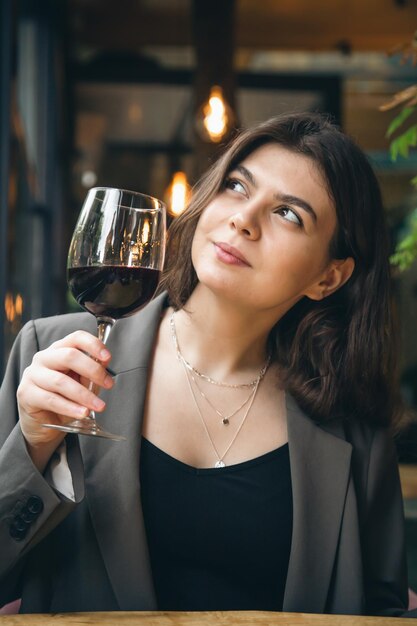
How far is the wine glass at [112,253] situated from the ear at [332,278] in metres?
0.71

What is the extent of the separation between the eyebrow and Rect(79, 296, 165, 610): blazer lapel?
466 mm

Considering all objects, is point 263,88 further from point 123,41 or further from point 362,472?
point 362,472

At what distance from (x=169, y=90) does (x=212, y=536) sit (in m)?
6.32

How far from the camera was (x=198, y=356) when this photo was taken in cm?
182

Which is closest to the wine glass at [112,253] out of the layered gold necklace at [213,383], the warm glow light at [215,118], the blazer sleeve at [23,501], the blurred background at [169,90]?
the blazer sleeve at [23,501]

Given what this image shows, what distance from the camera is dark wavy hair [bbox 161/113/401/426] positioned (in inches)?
69.1

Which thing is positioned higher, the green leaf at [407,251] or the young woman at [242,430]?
the green leaf at [407,251]

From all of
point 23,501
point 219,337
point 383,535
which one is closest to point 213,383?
point 219,337

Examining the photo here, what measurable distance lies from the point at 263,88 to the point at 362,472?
5698 millimetres

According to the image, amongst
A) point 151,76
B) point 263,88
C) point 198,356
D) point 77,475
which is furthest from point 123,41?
point 77,475

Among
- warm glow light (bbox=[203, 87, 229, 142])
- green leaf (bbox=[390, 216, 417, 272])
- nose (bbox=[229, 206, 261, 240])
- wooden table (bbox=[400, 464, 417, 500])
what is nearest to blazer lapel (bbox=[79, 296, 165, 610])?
nose (bbox=[229, 206, 261, 240])

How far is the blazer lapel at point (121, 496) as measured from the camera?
4.86 feet

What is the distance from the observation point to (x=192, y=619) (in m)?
1.19

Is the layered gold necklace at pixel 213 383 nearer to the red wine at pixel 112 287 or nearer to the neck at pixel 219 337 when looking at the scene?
the neck at pixel 219 337
